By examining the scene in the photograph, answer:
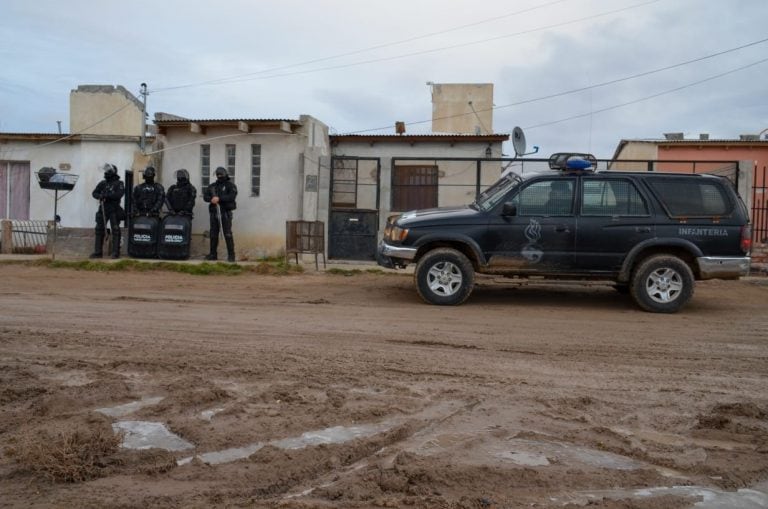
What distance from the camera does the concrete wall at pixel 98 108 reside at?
29.5m

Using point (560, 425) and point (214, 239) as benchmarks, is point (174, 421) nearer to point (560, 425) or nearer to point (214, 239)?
point (560, 425)

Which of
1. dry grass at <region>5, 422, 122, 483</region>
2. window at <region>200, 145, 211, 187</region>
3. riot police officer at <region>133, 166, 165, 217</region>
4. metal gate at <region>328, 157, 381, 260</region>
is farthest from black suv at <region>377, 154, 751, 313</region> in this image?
window at <region>200, 145, 211, 187</region>

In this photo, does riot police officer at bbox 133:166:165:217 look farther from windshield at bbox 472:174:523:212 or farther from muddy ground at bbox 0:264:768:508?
windshield at bbox 472:174:523:212

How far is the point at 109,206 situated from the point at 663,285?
1214cm

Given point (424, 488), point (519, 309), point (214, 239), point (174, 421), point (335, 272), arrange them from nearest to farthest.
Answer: point (424, 488) < point (174, 421) < point (519, 309) < point (335, 272) < point (214, 239)

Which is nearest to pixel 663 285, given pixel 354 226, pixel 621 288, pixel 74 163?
pixel 621 288

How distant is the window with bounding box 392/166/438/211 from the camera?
17370mm

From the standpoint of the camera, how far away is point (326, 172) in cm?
1717

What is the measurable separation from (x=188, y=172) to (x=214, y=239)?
7.51ft

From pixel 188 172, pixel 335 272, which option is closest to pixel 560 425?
pixel 335 272

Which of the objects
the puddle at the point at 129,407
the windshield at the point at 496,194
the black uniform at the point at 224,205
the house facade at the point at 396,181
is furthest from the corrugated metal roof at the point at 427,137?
the puddle at the point at 129,407

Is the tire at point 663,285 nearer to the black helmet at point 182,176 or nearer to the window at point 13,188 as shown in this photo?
the black helmet at point 182,176

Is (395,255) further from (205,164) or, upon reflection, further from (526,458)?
(205,164)

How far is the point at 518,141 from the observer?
53.9 ft
